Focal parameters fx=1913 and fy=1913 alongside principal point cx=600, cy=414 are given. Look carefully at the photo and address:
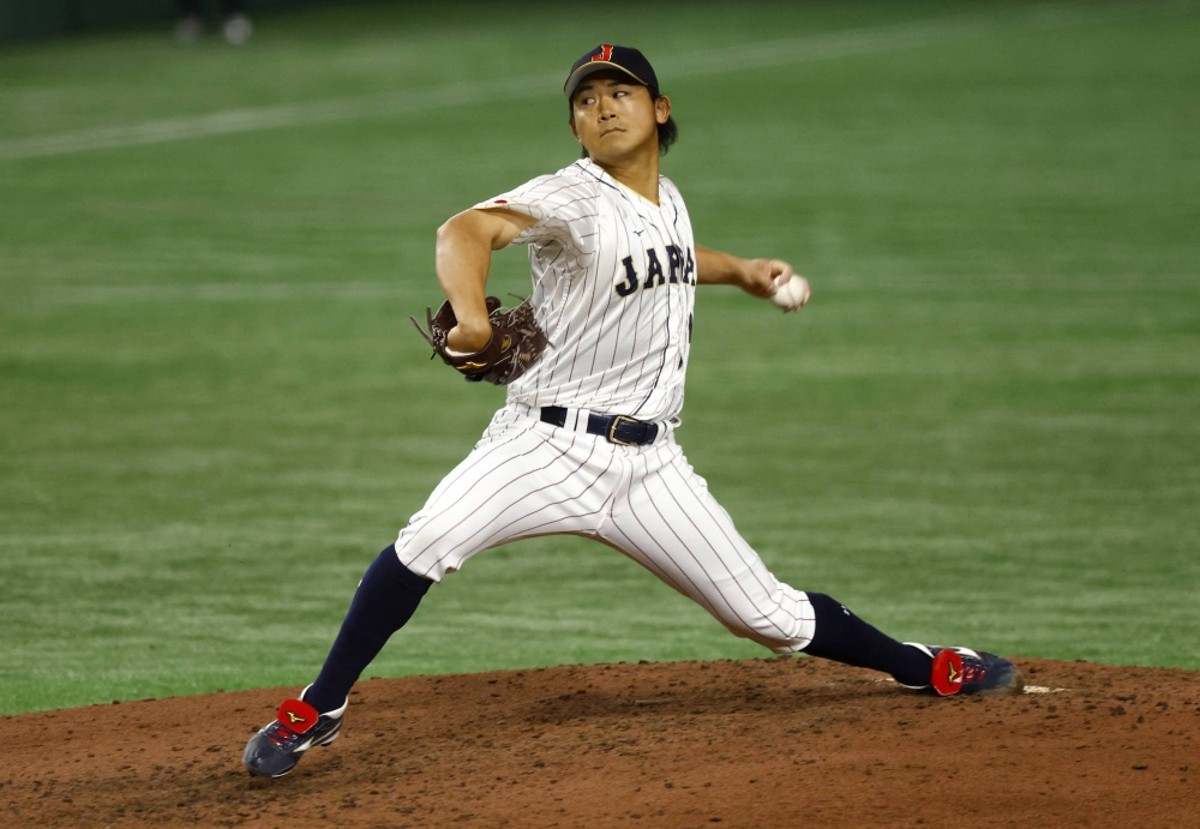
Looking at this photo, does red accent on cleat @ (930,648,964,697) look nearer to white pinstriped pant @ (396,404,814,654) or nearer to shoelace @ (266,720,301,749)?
white pinstriped pant @ (396,404,814,654)

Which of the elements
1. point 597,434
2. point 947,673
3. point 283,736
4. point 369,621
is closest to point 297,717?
point 283,736

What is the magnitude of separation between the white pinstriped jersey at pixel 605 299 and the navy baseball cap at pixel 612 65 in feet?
0.68

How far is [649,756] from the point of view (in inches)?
175

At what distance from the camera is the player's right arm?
13.1 feet

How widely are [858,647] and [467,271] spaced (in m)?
1.47

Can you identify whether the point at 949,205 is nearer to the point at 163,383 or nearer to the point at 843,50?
the point at 163,383

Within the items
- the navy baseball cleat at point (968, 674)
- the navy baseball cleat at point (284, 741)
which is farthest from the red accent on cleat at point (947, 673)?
the navy baseball cleat at point (284, 741)

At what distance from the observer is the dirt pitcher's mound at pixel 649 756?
4.04m

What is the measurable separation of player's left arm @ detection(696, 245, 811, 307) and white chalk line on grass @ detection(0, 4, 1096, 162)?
589 inches

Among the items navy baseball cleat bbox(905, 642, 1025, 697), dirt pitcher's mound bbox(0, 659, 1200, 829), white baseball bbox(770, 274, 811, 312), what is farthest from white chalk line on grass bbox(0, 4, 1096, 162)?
navy baseball cleat bbox(905, 642, 1025, 697)

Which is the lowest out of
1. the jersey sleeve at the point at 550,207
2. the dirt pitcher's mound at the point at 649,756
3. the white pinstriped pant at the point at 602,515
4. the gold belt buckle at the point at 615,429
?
the dirt pitcher's mound at the point at 649,756

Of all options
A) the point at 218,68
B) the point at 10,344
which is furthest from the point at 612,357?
the point at 218,68

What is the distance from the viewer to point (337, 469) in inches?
348

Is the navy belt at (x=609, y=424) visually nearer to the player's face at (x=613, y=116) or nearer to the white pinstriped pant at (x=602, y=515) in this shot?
the white pinstriped pant at (x=602, y=515)
